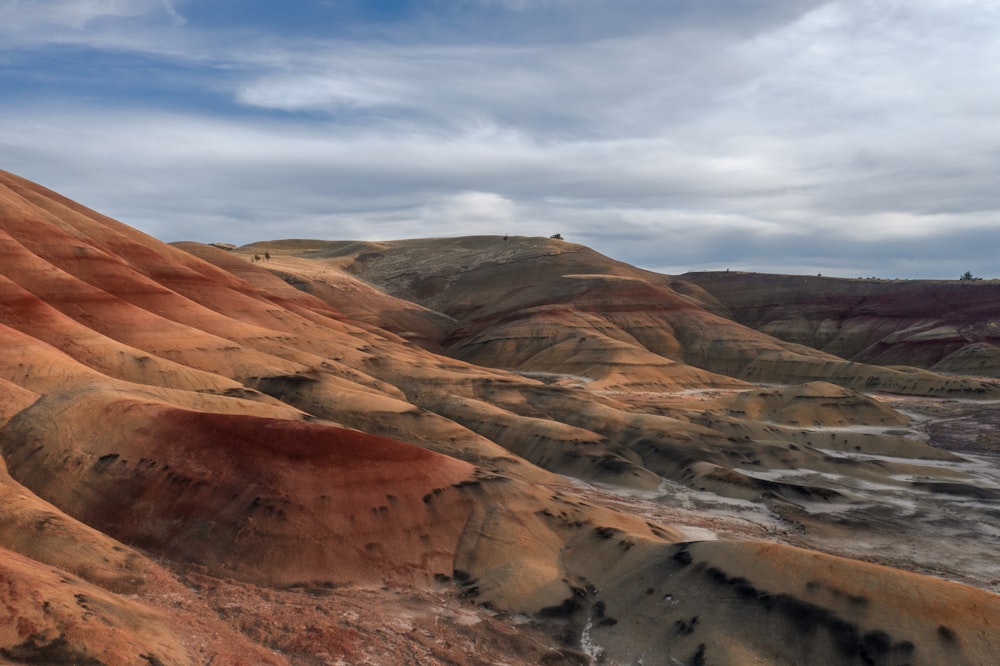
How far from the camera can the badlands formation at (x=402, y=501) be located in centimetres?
1698

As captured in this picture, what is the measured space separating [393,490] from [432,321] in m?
83.8

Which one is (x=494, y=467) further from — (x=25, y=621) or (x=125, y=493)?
(x=25, y=621)

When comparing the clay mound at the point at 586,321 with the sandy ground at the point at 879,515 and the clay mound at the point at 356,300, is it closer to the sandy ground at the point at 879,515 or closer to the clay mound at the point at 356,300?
the clay mound at the point at 356,300

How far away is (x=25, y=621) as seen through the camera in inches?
500

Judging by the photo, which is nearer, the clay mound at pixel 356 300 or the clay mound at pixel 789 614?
the clay mound at pixel 789 614

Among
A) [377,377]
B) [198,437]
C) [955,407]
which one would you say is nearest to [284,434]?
[198,437]

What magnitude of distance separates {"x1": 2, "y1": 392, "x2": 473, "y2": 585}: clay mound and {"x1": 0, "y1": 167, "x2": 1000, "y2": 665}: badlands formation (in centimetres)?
8

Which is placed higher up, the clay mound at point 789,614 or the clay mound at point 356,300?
the clay mound at point 356,300

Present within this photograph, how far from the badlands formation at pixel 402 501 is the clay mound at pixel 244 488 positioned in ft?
0.28

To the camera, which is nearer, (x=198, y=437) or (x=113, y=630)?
(x=113, y=630)

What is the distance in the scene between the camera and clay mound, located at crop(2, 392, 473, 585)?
68.9 ft

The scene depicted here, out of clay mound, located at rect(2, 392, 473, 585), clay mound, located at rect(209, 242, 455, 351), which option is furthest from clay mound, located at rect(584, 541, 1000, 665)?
clay mound, located at rect(209, 242, 455, 351)

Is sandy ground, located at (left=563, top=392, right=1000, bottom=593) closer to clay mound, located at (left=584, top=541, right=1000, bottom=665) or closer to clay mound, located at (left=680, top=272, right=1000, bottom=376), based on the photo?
clay mound, located at (left=584, top=541, right=1000, bottom=665)

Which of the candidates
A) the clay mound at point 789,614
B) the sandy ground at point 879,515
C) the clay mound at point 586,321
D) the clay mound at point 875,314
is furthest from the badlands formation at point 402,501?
the clay mound at point 875,314
